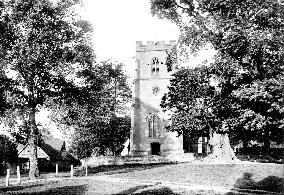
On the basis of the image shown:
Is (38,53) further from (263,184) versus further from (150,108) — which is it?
(150,108)

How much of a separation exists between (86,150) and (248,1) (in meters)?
54.2

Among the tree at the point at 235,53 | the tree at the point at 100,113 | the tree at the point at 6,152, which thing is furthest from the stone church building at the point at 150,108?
the tree at the point at 235,53

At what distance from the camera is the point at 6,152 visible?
4450 centimetres

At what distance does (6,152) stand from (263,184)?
36.9m

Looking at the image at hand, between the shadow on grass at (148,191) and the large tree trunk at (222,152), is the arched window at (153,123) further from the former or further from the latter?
the shadow on grass at (148,191)

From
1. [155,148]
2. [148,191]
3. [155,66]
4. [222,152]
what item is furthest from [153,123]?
[148,191]

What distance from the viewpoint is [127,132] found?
67062 millimetres

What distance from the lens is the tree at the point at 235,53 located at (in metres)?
20.2

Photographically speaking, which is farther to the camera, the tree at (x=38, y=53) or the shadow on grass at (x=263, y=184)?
the tree at (x=38, y=53)

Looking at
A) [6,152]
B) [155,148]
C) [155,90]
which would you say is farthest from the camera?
[155,90]

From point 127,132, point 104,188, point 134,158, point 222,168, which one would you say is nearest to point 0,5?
point 104,188

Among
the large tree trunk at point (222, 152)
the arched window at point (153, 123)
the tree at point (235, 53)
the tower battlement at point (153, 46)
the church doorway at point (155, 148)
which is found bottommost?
the church doorway at point (155, 148)

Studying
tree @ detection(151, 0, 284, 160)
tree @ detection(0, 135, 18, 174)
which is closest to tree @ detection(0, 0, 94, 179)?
tree @ detection(151, 0, 284, 160)

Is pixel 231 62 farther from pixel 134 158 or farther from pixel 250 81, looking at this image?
pixel 134 158
